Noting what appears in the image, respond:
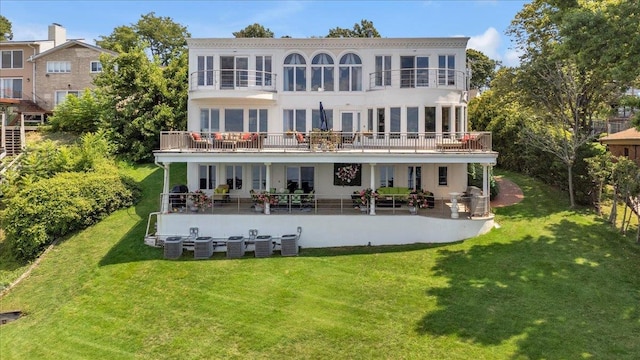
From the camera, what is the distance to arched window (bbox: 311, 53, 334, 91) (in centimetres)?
2375

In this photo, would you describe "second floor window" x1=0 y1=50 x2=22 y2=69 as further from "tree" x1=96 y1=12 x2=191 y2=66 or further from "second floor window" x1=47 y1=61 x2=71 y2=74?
"tree" x1=96 y1=12 x2=191 y2=66

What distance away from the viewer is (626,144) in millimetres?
33438

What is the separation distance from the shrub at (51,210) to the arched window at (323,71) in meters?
12.6

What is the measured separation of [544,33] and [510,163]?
30.5ft

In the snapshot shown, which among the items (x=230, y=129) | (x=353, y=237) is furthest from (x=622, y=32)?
(x=230, y=129)

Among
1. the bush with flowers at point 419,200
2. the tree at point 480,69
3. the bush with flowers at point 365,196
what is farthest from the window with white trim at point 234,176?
the tree at point 480,69

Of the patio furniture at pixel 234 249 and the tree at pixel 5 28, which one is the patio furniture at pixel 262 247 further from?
the tree at pixel 5 28

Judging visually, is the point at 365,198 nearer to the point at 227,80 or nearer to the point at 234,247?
the point at 234,247

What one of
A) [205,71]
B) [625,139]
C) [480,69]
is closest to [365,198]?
[205,71]

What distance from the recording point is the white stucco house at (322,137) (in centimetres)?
1886

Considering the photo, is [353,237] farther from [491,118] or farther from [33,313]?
[491,118]

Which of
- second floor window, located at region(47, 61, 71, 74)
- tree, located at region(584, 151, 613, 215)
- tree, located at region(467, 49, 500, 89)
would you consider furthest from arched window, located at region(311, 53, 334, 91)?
tree, located at region(467, 49, 500, 89)

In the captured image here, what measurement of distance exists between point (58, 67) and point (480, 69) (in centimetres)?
5139

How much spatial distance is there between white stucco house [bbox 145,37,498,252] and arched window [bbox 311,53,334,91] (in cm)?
6
